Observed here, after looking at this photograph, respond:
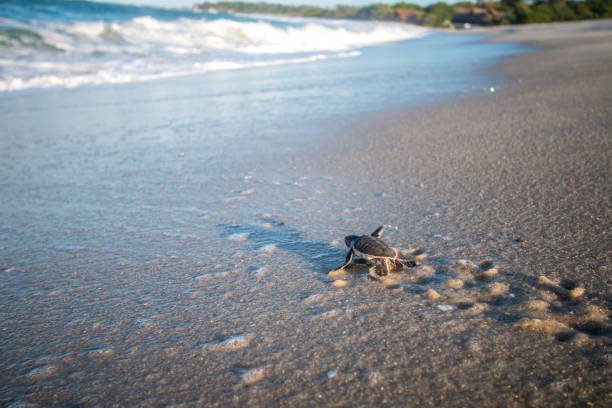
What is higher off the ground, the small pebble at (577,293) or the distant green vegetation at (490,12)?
the distant green vegetation at (490,12)

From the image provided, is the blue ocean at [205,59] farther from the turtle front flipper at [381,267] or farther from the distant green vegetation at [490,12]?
the distant green vegetation at [490,12]

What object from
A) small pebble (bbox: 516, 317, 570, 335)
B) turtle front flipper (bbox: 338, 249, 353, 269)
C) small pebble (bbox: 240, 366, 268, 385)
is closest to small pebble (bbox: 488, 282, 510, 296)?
small pebble (bbox: 516, 317, 570, 335)

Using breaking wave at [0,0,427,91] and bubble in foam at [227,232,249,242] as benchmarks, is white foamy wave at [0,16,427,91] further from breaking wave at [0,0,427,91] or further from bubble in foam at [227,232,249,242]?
bubble in foam at [227,232,249,242]

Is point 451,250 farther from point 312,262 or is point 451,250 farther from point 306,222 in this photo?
point 306,222

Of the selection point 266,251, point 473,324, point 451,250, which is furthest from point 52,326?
point 451,250

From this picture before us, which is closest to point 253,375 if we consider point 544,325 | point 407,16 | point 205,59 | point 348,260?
point 348,260

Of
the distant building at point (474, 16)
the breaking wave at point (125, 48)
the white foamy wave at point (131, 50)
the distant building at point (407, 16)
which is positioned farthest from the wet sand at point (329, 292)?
the distant building at point (407, 16)

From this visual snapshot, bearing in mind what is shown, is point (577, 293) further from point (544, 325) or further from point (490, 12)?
point (490, 12)
